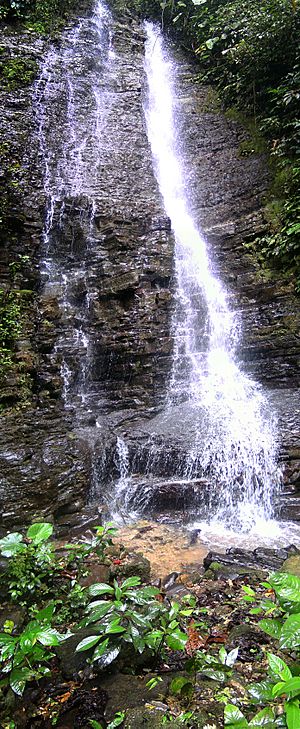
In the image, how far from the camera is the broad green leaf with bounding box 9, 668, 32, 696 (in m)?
1.67

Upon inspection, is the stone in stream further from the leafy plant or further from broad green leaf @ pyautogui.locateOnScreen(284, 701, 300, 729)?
broad green leaf @ pyautogui.locateOnScreen(284, 701, 300, 729)

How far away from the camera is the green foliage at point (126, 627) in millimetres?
1768

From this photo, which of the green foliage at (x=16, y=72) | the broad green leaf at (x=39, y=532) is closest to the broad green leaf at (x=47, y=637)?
the broad green leaf at (x=39, y=532)

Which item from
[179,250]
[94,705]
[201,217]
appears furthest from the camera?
[201,217]

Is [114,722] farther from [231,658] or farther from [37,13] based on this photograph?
[37,13]

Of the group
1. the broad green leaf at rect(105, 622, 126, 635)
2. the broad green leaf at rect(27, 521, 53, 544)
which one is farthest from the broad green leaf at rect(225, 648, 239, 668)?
the broad green leaf at rect(27, 521, 53, 544)

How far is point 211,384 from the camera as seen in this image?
26.5ft

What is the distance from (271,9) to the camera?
968cm

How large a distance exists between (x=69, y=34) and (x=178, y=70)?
3883 millimetres

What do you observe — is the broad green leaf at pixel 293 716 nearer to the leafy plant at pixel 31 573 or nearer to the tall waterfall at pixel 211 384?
the leafy plant at pixel 31 573

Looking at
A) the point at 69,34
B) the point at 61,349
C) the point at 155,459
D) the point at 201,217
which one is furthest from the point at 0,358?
the point at 69,34

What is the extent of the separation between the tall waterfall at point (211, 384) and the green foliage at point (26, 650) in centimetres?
400

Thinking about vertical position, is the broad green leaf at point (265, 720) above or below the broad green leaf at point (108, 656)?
above

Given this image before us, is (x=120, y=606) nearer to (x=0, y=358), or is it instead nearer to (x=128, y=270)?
(x=0, y=358)
